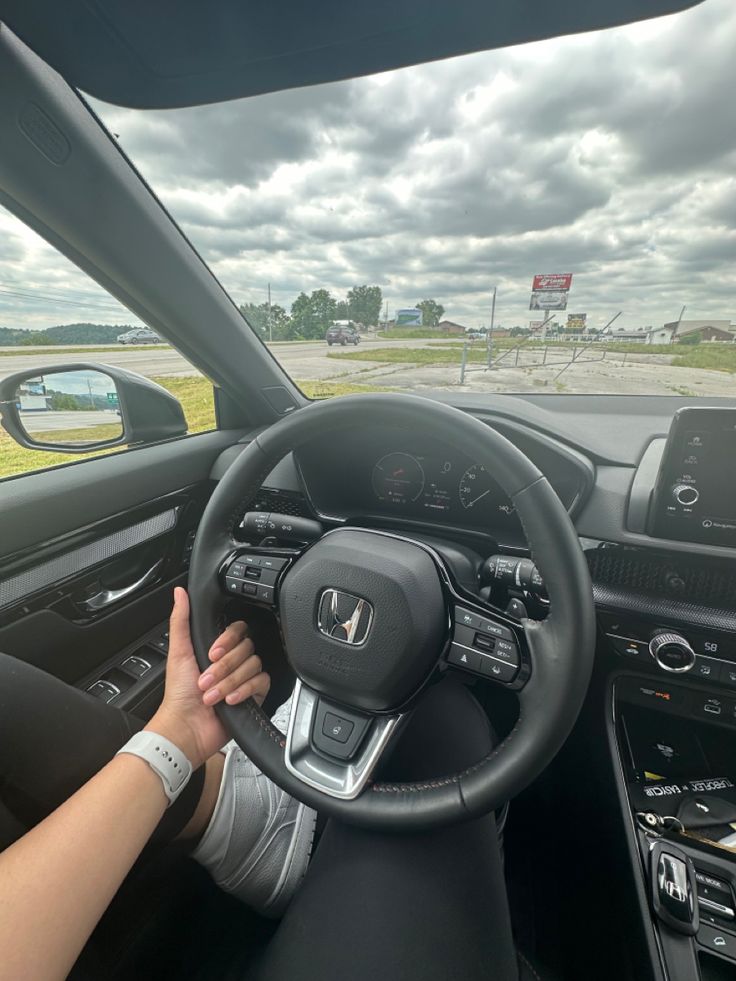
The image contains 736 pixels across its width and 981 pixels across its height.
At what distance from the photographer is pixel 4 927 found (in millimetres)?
680

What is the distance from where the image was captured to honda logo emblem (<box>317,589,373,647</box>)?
103cm

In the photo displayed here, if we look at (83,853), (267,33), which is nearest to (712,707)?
(83,853)

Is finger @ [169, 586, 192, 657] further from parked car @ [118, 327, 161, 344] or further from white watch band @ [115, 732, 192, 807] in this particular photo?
parked car @ [118, 327, 161, 344]

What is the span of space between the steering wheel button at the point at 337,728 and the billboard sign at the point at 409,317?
55.7 inches

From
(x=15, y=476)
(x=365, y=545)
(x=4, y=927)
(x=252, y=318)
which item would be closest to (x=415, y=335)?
→ (x=252, y=318)

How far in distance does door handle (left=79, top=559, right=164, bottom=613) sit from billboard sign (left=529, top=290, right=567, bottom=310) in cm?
170

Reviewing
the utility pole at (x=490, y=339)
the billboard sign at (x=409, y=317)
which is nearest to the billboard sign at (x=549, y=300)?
the utility pole at (x=490, y=339)

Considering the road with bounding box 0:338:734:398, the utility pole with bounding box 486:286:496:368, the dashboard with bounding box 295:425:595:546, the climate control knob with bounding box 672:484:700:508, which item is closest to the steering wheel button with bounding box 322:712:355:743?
the dashboard with bounding box 295:425:595:546

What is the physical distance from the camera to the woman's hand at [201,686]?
41.7 inches

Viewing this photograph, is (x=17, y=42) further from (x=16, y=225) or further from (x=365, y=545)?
(x=365, y=545)

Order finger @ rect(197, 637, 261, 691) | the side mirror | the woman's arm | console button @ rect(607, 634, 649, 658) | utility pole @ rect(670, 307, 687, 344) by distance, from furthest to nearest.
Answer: the side mirror < utility pole @ rect(670, 307, 687, 344) < console button @ rect(607, 634, 649, 658) < finger @ rect(197, 637, 261, 691) < the woman's arm

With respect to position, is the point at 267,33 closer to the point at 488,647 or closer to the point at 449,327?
the point at 449,327

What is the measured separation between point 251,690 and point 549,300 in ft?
4.84

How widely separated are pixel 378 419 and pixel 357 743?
0.66m
